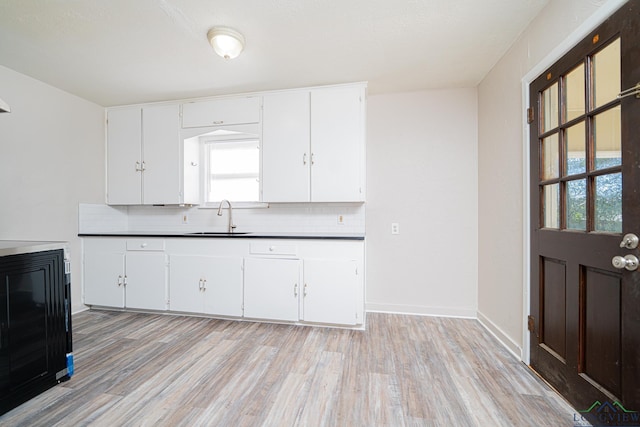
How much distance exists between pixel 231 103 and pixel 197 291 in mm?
2064

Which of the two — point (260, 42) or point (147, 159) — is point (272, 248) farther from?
point (147, 159)

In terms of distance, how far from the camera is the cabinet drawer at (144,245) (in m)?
2.87

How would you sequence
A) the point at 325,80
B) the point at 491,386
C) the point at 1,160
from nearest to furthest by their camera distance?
the point at 491,386, the point at 1,160, the point at 325,80

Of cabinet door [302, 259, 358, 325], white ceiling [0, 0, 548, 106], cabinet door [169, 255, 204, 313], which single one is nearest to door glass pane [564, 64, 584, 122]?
white ceiling [0, 0, 548, 106]

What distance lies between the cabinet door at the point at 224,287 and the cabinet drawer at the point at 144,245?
0.59 meters

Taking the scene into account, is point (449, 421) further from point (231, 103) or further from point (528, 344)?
point (231, 103)

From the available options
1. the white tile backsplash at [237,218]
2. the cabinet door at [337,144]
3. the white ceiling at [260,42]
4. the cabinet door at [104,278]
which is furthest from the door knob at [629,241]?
the cabinet door at [104,278]

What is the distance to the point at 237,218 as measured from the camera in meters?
3.28

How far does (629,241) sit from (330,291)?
1948 millimetres

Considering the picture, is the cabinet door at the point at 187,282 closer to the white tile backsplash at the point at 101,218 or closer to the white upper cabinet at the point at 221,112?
the white tile backsplash at the point at 101,218

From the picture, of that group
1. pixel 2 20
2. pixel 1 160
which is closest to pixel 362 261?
pixel 2 20

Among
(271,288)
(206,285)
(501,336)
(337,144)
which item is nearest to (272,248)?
(271,288)

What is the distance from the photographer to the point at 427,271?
2926 millimetres

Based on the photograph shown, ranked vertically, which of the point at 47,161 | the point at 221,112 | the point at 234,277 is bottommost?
the point at 234,277
